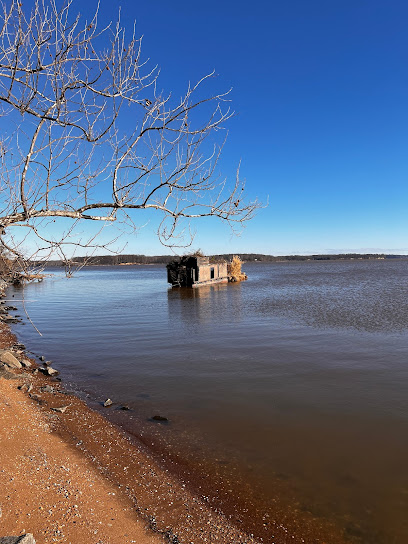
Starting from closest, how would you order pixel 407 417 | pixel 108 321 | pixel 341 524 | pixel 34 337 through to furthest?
pixel 341 524, pixel 407 417, pixel 34 337, pixel 108 321

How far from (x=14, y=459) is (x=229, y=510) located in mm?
2796

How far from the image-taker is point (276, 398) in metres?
7.95

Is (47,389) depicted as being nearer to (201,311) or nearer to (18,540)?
(18,540)

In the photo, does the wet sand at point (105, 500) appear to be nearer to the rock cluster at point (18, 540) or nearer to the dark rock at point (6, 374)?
the rock cluster at point (18, 540)

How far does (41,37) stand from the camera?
358 cm

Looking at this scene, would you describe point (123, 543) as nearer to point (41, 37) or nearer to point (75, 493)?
point (75, 493)

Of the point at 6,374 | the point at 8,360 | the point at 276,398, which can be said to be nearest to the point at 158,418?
the point at 276,398

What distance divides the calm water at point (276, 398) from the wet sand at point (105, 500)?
406mm

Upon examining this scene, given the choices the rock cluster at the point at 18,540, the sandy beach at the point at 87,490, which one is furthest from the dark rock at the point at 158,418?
the rock cluster at the point at 18,540

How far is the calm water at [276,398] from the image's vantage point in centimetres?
485

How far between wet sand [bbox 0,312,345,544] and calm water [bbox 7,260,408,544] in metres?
0.41

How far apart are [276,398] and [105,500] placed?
179 inches

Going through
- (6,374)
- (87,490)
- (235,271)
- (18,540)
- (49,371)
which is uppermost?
(235,271)

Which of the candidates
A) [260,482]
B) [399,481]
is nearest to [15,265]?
[260,482]
